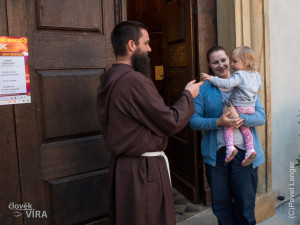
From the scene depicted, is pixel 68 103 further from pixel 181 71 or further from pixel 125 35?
pixel 181 71

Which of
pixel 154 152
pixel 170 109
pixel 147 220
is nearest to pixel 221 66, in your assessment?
pixel 170 109

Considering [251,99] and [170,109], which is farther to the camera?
[251,99]

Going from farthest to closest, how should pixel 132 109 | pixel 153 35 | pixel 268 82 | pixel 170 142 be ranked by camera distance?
1. pixel 153 35
2. pixel 170 142
3. pixel 268 82
4. pixel 132 109

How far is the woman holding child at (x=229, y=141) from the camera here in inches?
89.9

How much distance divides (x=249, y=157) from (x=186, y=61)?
153 cm

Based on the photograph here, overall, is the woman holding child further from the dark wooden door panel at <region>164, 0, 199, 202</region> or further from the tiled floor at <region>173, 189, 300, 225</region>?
the dark wooden door panel at <region>164, 0, 199, 202</region>

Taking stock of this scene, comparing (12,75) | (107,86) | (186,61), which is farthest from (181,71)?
(12,75)

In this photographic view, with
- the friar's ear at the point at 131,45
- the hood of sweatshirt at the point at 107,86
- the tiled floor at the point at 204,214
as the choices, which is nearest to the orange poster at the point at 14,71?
the hood of sweatshirt at the point at 107,86

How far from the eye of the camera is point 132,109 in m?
1.71

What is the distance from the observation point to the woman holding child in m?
2.28

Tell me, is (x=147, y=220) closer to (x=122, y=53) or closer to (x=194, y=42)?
(x=122, y=53)

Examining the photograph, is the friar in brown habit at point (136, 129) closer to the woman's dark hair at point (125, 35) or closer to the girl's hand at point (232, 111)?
the woman's dark hair at point (125, 35)

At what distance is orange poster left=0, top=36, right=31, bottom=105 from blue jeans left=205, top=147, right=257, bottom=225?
5.03 feet

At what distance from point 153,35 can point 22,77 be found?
9.53 feet
